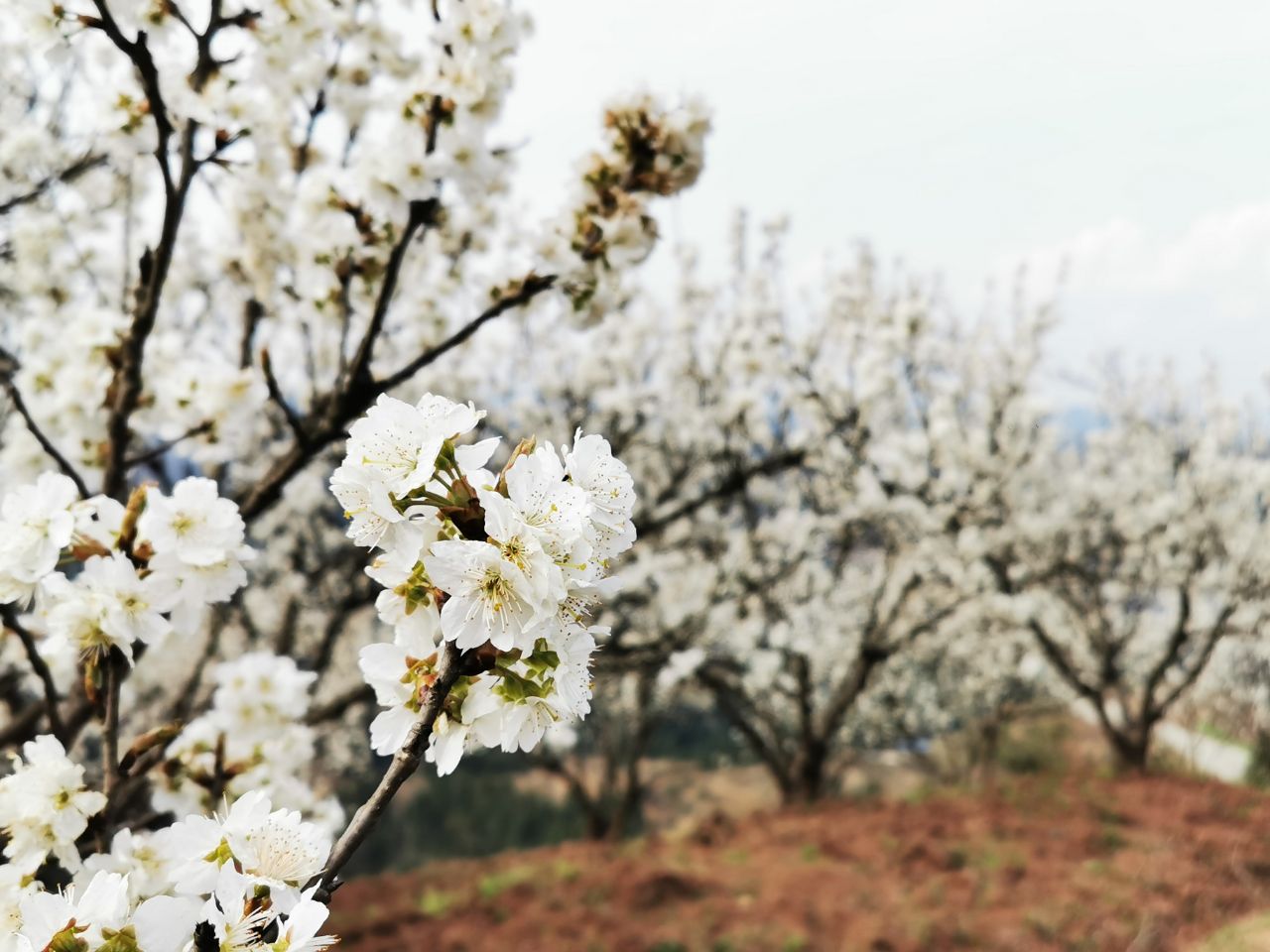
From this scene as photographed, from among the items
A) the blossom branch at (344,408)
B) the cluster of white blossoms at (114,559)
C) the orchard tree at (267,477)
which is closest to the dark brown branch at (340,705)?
the orchard tree at (267,477)

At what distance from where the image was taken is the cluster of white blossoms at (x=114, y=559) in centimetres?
150

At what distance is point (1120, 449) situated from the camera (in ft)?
45.0

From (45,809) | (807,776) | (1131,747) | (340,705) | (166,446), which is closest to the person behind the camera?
(45,809)

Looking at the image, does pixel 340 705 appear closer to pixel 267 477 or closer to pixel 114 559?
pixel 267 477

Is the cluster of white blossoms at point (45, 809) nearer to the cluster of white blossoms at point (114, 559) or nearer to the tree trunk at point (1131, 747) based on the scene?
the cluster of white blossoms at point (114, 559)

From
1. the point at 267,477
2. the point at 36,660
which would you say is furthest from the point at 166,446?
the point at 36,660

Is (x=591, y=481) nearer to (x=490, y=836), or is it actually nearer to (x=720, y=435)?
(x=720, y=435)

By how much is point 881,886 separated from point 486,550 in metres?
6.14

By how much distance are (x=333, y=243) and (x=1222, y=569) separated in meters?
11.3

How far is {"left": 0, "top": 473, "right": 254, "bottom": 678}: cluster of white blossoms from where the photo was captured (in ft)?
4.94

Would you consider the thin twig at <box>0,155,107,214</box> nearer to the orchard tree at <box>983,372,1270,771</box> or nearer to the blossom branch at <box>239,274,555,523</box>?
the blossom branch at <box>239,274,555,523</box>

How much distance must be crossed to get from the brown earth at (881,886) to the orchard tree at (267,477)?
2.81 metres

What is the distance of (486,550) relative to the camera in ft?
3.22

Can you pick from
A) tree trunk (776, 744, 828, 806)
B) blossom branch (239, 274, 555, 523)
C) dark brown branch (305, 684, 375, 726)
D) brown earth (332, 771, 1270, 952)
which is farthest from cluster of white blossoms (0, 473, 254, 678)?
tree trunk (776, 744, 828, 806)
